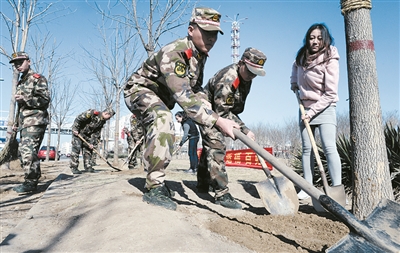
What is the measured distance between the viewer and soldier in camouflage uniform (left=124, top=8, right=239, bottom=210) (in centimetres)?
251

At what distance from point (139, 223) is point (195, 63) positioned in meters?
1.50

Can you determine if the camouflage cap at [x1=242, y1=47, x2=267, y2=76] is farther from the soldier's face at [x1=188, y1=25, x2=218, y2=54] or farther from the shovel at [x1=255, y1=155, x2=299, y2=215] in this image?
the shovel at [x1=255, y1=155, x2=299, y2=215]

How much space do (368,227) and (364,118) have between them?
112 cm

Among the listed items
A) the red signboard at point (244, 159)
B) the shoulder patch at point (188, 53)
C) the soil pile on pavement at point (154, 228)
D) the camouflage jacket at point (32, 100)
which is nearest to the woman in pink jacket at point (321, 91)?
the soil pile on pavement at point (154, 228)

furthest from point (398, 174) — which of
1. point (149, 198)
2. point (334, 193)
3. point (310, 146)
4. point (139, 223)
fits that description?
point (139, 223)

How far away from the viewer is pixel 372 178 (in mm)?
2455

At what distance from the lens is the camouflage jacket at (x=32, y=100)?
432cm

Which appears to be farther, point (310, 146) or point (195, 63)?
point (310, 146)

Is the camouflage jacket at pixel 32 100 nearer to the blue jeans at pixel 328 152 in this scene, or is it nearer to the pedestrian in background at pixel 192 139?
the blue jeans at pixel 328 152

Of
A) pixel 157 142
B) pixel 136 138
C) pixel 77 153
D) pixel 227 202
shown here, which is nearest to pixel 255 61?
pixel 157 142

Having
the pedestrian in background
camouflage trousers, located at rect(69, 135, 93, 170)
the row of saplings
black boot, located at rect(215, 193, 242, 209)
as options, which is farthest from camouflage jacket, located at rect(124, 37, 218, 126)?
camouflage trousers, located at rect(69, 135, 93, 170)

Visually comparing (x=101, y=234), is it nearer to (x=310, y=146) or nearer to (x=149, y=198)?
(x=149, y=198)

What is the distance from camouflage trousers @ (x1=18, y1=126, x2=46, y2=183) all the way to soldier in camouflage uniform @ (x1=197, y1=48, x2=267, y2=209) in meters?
2.37

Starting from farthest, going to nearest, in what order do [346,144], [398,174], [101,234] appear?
1. [346,144]
2. [398,174]
3. [101,234]
